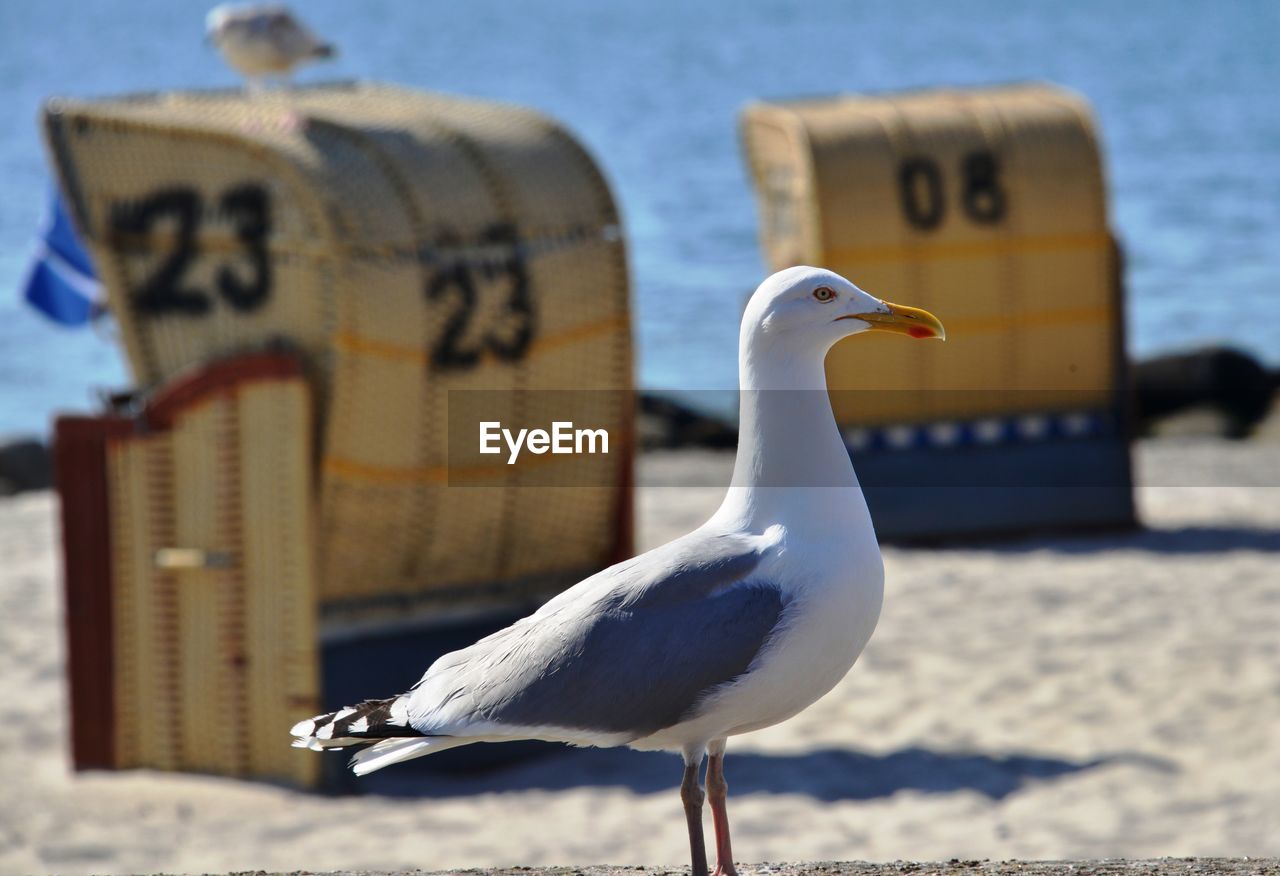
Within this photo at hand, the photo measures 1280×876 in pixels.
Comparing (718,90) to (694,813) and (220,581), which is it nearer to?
(220,581)

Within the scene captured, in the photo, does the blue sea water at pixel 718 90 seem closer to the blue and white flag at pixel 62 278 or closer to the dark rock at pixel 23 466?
the blue and white flag at pixel 62 278

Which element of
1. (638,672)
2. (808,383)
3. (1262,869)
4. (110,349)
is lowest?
(110,349)

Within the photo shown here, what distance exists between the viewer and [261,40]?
8469mm

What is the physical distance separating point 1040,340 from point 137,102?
5.30 m

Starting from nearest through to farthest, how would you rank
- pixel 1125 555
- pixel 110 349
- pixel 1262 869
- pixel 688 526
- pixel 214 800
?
pixel 1262 869 → pixel 214 800 → pixel 1125 555 → pixel 688 526 → pixel 110 349

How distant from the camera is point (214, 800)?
7098mm

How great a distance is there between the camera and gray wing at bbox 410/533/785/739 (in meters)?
3.25

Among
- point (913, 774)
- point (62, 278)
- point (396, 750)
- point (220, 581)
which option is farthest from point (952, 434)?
point (396, 750)

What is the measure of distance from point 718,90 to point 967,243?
43299mm

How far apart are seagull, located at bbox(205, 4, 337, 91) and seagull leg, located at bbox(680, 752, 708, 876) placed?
5.77 meters

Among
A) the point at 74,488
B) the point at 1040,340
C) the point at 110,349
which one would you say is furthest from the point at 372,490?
the point at 110,349

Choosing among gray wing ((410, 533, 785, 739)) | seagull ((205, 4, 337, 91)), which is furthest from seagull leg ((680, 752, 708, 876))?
seagull ((205, 4, 337, 91))

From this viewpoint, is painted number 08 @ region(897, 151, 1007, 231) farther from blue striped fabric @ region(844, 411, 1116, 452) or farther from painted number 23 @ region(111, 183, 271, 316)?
painted number 23 @ region(111, 183, 271, 316)

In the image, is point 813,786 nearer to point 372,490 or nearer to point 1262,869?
point 372,490
